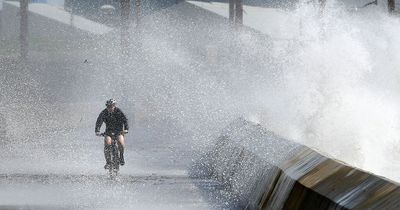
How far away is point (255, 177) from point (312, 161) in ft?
10.5

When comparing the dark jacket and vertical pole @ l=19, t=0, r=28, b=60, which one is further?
vertical pole @ l=19, t=0, r=28, b=60

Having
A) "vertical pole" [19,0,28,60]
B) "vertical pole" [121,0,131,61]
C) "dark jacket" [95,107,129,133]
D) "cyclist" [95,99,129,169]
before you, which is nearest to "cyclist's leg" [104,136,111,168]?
"cyclist" [95,99,129,169]

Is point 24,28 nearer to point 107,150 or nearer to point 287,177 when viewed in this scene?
point 107,150

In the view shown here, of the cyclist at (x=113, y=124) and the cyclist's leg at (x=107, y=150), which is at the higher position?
the cyclist at (x=113, y=124)

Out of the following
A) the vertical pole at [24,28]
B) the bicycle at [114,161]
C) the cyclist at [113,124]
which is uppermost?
the cyclist at [113,124]

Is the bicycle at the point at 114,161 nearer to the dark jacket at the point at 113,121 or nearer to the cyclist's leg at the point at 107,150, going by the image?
the cyclist's leg at the point at 107,150

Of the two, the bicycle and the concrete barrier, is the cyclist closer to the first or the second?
the bicycle

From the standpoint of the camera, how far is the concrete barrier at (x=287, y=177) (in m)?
8.10

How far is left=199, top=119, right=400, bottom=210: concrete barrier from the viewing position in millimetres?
8102

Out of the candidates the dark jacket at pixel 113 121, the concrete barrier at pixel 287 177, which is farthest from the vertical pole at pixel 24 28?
the dark jacket at pixel 113 121

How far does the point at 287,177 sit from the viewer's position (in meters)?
11.2

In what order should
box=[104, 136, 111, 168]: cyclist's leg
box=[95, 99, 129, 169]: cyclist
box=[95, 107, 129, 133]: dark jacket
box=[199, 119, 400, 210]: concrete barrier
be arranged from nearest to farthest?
box=[199, 119, 400, 210]: concrete barrier → box=[104, 136, 111, 168]: cyclist's leg → box=[95, 99, 129, 169]: cyclist → box=[95, 107, 129, 133]: dark jacket

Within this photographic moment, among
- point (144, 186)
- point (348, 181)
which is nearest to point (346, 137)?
point (144, 186)

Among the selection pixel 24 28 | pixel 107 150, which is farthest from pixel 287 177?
pixel 24 28
